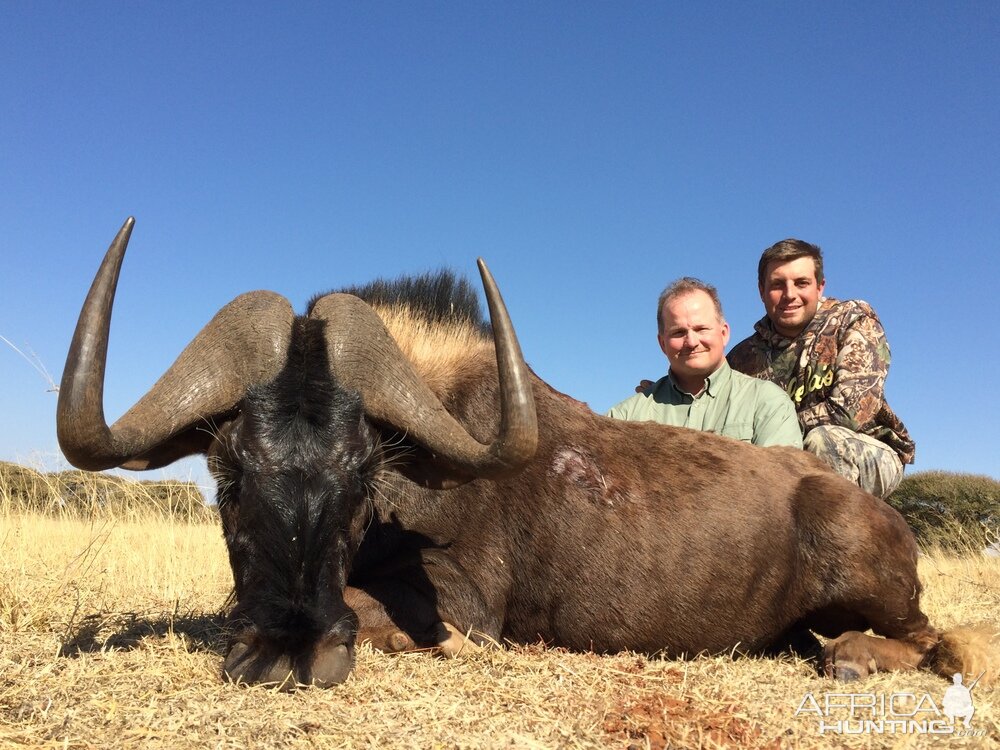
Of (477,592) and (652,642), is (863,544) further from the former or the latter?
(477,592)

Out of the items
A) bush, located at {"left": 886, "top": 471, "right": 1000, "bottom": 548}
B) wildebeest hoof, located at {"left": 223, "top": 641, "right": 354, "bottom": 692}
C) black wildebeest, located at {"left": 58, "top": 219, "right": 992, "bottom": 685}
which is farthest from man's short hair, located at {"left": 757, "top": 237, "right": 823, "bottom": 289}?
bush, located at {"left": 886, "top": 471, "right": 1000, "bottom": 548}

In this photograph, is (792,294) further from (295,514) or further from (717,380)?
(295,514)

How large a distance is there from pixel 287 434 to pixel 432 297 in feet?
7.29

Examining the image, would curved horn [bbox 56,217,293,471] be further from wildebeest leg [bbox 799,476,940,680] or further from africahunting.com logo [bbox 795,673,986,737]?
A: wildebeest leg [bbox 799,476,940,680]

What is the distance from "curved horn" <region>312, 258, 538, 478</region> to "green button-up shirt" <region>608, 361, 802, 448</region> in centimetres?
266

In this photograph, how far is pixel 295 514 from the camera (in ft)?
10.7

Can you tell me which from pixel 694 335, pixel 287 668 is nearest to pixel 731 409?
pixel 694 335

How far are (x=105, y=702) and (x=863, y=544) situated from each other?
4.11 metres

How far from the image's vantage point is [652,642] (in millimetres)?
4617

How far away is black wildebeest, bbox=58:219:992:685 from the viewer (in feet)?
10.7

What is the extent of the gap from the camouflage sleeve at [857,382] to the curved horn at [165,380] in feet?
16.2

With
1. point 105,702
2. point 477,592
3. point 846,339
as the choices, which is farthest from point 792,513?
point 105,702

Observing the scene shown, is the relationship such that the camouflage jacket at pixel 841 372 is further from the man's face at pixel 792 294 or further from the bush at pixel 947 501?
the bush at pixel 947 501

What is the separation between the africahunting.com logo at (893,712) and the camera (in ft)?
10.5
